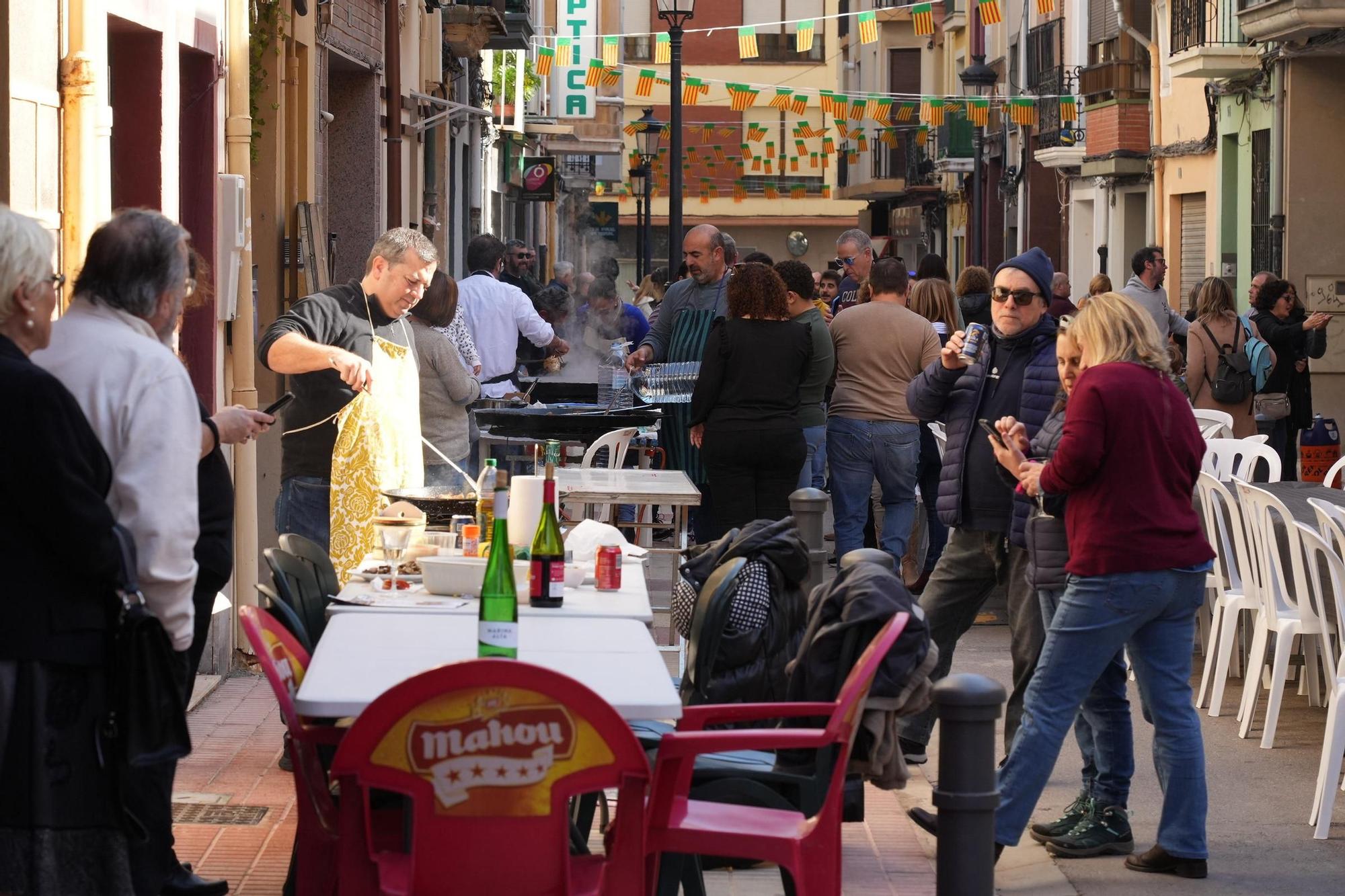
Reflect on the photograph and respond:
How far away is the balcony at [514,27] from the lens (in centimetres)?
2506

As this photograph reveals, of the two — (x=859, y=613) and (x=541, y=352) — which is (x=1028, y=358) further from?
(x=541, y=352)

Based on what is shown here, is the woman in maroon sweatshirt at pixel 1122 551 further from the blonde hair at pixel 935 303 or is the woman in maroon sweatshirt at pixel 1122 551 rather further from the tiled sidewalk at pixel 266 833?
the blonde hair at pixel 935 303

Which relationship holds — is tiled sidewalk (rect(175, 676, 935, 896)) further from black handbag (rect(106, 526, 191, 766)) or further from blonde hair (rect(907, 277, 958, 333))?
blonde hair (rect(907, 277, 958, 333))

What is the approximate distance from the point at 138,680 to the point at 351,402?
308cm

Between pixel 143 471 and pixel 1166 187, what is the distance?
26.0 meters

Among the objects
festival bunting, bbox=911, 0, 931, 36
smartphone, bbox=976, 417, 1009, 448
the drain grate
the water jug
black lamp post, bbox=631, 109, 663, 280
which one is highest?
festival bunting, bbox=911, 0, 931, 36

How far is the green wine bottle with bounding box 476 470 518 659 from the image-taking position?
13.5 ft

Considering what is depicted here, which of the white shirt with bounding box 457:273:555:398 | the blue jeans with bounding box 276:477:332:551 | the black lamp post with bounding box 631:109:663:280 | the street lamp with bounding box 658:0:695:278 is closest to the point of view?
the blue jeans with bounding box 276:477:332:551

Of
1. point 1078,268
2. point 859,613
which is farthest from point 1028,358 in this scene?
point 1078,268

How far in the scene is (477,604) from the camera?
17.0 ft

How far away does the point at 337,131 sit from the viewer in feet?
49.5

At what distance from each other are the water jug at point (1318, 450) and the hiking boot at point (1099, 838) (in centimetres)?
837

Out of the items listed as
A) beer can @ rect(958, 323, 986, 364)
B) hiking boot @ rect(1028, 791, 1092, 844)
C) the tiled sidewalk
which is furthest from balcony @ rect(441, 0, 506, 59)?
hiking boot @ rect(1028, 791, 1092, 844)

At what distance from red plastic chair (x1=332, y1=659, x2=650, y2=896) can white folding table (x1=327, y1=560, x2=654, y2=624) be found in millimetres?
1317
